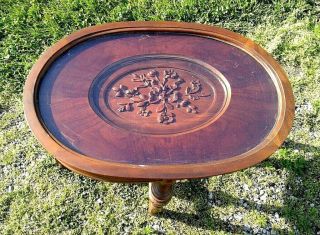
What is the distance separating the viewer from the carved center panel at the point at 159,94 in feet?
9.77

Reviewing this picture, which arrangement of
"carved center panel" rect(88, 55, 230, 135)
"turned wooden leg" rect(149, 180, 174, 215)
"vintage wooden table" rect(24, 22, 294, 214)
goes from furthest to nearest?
1. "turned wooden leg" rect(149, 180, 174, 215)
2. "carved center panel" rect(88, 55, 230, 135)
3. "vintage wooden table" rect(24, 22, 294, 214)

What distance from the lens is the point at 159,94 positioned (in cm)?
316

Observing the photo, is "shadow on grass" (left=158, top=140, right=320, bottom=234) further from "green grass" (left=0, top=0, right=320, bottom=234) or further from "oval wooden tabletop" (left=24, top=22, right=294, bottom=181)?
"oval wooden tabletop" (left=24, top=22, right=294, bottom=181)

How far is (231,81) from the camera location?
10.6 ft

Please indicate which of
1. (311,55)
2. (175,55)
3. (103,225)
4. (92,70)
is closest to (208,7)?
Answer: (311,55)

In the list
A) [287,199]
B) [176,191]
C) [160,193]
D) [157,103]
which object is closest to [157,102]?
[157,103]

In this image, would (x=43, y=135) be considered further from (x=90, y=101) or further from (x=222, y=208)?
(x=222, y=208)

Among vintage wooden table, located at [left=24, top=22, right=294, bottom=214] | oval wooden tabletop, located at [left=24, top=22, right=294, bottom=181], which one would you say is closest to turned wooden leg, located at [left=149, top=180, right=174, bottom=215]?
vintage wooden table, located at [left=24, top=22, right=294, bottom=214]

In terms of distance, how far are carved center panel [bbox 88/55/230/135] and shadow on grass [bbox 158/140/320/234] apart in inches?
38.3

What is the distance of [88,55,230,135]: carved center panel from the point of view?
298 centimetres

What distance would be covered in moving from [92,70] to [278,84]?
4.01 feet

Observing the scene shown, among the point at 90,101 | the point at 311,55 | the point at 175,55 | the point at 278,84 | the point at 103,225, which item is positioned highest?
the point at 311,55

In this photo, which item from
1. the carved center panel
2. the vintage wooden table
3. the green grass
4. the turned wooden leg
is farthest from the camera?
the green grass

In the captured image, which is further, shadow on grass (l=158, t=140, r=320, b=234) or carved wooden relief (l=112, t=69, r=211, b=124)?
shadow on grass (l=158, t=140, r=320, b=234)
